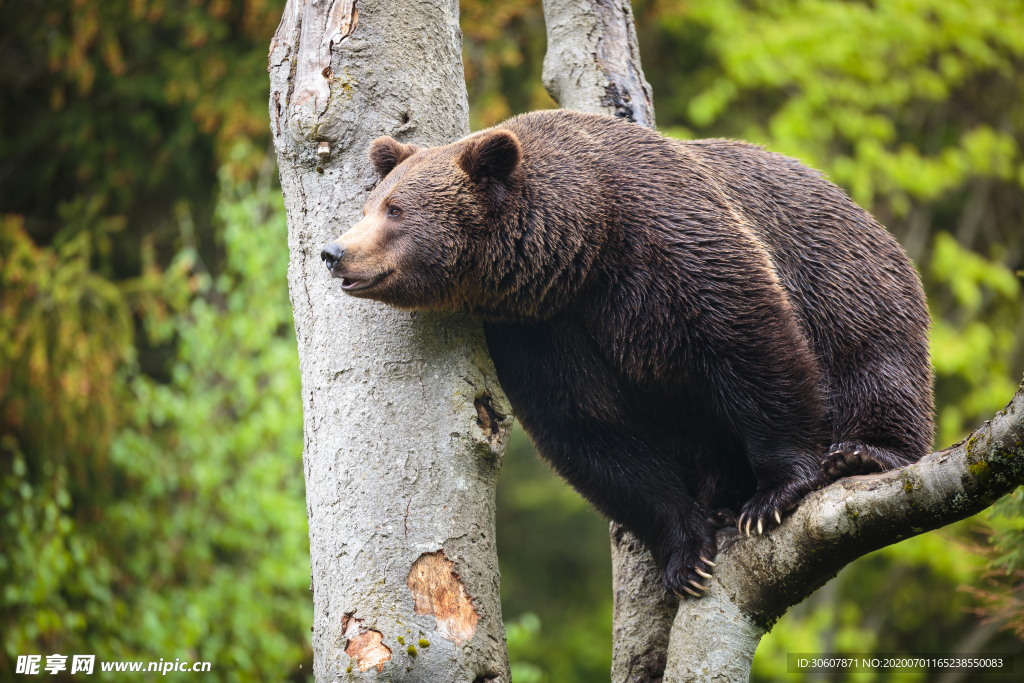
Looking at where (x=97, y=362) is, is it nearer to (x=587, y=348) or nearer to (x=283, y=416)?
(x=283, y=416)

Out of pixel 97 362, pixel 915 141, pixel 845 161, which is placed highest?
pixel 915 141

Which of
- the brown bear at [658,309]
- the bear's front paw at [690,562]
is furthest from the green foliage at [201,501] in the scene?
the bear's front paw at [690,562]

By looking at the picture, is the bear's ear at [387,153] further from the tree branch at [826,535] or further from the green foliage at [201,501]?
the green foliage at [201,501]

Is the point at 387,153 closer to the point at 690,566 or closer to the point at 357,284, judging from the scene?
the point at 357,284

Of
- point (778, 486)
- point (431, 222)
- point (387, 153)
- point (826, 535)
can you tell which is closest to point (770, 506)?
point (778, 486)

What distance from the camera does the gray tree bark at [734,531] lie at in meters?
2.19

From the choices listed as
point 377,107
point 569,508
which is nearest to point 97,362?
point 377,107

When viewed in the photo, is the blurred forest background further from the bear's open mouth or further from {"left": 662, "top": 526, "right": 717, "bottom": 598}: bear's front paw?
the bear's open mouth

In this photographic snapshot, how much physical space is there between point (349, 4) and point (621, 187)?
1.29 m

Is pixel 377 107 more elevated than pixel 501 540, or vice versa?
pixel 377 107

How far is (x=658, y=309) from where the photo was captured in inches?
123

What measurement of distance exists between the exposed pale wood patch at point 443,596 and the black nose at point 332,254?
1082 millimetres

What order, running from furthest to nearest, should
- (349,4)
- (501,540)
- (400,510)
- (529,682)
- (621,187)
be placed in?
(501,540) < (529,682) < (621,187) < (349,4) < (400,510)

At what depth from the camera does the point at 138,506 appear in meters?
7.30
